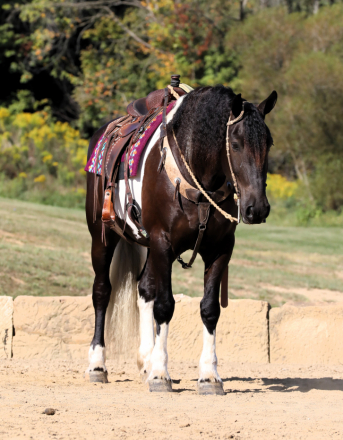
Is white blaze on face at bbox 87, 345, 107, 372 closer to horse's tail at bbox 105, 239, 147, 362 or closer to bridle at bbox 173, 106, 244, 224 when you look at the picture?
horse's tail at bbox 105, 239, 147, 362

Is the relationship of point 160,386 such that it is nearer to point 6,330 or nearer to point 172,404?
point 172,404

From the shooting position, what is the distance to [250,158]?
4164 mm

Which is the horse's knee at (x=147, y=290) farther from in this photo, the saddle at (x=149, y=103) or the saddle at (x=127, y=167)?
the saddle at (x=149, y=103)

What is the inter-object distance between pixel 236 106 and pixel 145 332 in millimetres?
2064

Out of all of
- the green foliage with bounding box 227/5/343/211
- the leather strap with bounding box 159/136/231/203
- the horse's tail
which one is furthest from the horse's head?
the green foliage with bounding box 227/5/343/211

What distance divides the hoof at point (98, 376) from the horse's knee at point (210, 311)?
1051 millimetres

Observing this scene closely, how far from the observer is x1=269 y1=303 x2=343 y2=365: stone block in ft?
20.1

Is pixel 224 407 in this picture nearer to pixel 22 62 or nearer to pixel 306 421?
Answer: pixel 306 421

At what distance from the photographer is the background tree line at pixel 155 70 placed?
18891 mm

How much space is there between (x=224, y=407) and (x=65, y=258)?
658cm

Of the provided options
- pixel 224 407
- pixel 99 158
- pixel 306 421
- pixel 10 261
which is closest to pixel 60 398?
pixel 224 407

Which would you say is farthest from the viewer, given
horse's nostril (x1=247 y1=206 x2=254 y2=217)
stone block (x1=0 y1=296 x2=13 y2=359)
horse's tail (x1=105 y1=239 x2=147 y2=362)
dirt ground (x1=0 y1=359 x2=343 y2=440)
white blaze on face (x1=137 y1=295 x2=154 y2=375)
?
stone block (x1=0 y1=296 x2=13 y2=359)

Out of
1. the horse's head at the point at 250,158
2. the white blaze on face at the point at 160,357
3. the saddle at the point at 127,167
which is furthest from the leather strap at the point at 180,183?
the white blaze on face at the point at 160,357

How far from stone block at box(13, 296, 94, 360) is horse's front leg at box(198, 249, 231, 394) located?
1.79m
